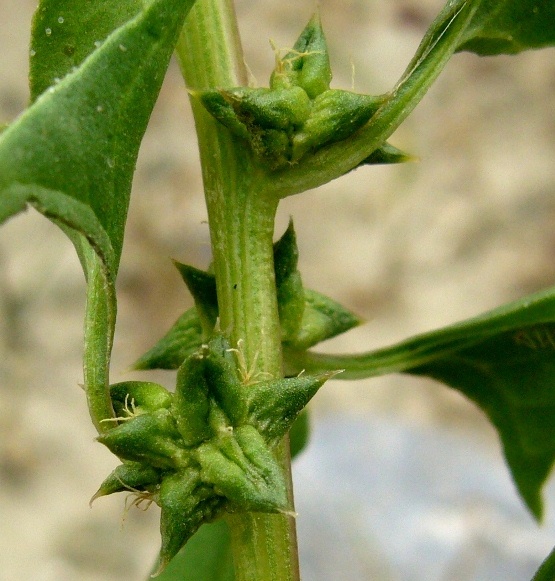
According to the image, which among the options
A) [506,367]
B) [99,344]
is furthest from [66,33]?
[506,367]

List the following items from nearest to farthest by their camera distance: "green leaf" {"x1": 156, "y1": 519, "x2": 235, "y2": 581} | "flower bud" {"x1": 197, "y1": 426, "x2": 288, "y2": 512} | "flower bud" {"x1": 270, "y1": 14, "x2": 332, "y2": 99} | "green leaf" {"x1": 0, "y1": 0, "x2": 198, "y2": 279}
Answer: "green leaf" {"x1": 0, "y1": 0, "x2": 198, "y2": 279}, "flower bud" {"x1": 197, "y1": 426, "x2": 288, "y2": 512}, "flower bud" {"x1": 270, "y1": 14, "x2": 332, "y2": 99}, "green leaf" {"x1": 156, "y1": 519, "x2": 235, "y2": 581}

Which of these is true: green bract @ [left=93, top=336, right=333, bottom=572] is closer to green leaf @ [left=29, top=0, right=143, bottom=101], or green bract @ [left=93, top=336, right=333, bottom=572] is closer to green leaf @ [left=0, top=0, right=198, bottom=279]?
green leaf @ [left=0, top=0, right=198, bottom=279]

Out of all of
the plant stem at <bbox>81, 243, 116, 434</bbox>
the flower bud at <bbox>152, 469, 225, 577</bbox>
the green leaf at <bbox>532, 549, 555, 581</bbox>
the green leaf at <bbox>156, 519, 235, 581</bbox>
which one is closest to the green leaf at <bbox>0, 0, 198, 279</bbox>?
the plant stem at <bbox>81, 243, 116, 434</bbox>

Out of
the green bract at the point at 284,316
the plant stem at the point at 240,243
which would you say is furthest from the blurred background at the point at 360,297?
the plant stem at the point at 240,243

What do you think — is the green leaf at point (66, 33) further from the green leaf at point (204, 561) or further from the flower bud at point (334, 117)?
the green leaf at point (204, 561)

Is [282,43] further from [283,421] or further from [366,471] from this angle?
[283,421]

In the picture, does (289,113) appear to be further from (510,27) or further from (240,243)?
(510,27)

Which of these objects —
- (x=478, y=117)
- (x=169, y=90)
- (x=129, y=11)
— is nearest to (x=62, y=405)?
(x=169, y=90)
